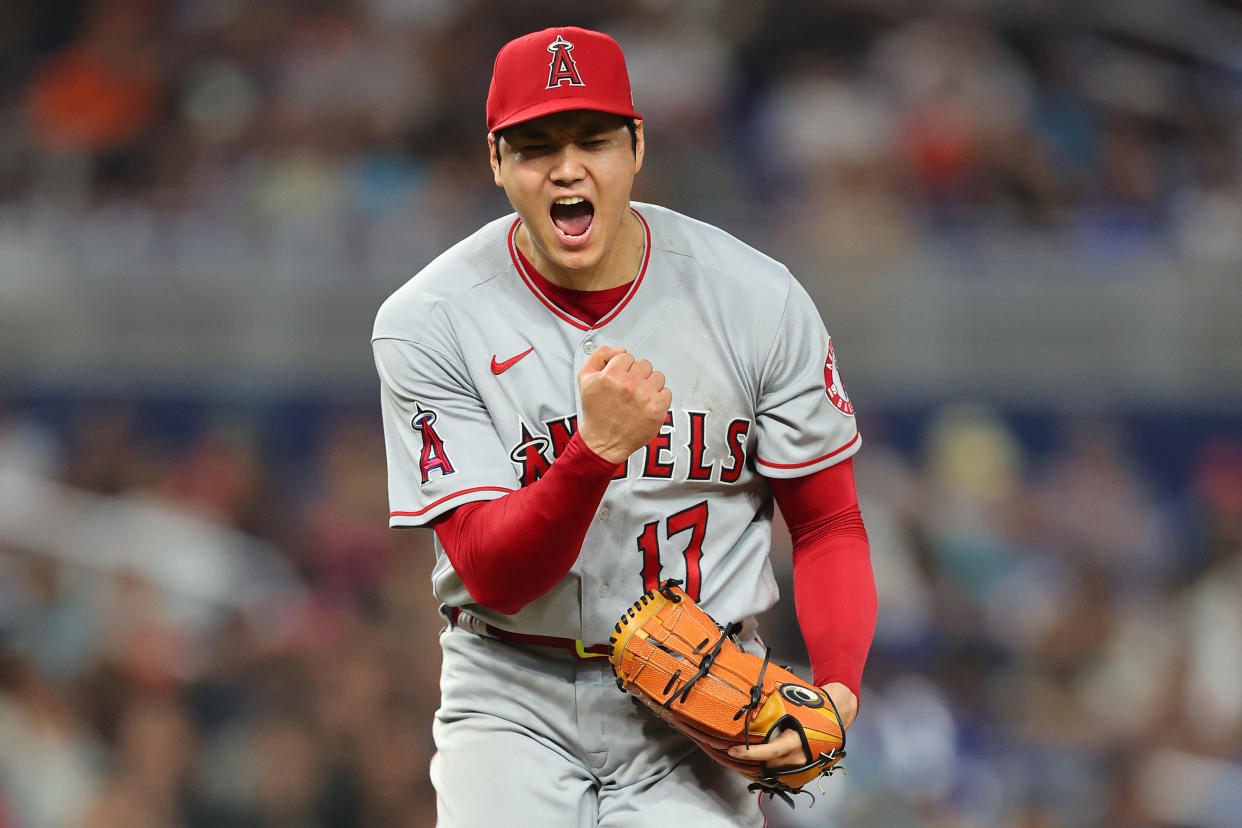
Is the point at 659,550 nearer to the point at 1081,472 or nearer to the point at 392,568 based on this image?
the point at 392,568

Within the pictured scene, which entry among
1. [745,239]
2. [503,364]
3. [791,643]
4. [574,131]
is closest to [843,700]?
[503,364]

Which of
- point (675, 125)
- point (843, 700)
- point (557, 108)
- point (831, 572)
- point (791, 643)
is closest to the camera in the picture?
point (557, 108)

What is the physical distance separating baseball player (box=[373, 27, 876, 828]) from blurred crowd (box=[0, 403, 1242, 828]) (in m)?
2.61

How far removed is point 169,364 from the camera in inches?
297

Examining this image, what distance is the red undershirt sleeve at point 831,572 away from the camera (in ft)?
8.59

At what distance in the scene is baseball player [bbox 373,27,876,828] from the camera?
99.3 inches

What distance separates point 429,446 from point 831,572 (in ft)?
2.26

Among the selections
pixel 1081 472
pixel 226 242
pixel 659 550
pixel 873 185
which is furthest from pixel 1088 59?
pixel 659 550

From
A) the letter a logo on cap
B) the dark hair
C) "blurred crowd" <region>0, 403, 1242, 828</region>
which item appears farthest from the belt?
"blurred crowd" <region>0, 403, 1242, 828</region>

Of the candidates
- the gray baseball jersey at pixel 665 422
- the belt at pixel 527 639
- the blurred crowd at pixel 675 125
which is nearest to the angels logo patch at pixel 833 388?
the gray baseball jersey at pixel 665 422

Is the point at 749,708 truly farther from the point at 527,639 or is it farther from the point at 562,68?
the point at 562,68

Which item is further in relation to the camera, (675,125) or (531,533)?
(675,125)

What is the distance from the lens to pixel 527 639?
8.78 feet

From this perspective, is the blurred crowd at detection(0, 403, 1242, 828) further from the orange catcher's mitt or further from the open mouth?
the open mouth
